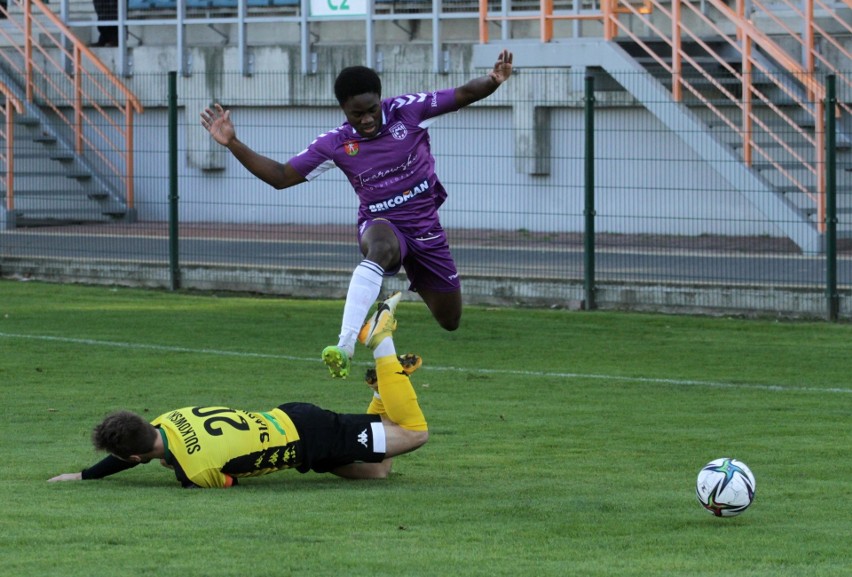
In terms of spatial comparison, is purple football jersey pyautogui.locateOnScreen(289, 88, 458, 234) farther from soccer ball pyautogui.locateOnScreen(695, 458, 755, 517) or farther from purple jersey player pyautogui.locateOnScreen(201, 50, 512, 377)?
soccer ball pyautogui.locateOnScreen(695, 458, 755, 517)

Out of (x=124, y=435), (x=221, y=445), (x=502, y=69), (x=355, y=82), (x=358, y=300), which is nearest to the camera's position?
(x=124, y=435)

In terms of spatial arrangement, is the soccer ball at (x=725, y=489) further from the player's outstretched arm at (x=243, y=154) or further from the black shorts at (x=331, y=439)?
the player's outstretched arm at (x=243, y=154)

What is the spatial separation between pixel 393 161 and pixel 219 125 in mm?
1009

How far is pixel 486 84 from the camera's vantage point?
955cm

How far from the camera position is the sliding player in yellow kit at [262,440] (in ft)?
26.0

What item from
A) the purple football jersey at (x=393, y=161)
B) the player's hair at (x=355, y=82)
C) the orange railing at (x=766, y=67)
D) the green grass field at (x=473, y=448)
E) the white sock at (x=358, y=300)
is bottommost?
the green grass field at (x=473, y=448)

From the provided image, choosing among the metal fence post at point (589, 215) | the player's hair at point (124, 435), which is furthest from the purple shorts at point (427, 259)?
the metal fence post at point (589, 215)

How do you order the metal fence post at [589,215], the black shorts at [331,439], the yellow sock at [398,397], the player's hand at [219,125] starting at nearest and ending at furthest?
1. the black shorts at [331,439]
2. the yellow sock at [398,397]
3. the player's hand at [219,125]
4. the metal fence post at [589,215]

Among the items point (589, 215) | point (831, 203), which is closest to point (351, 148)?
point (831, 203)

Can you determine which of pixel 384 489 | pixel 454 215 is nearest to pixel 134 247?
pixel 454 215

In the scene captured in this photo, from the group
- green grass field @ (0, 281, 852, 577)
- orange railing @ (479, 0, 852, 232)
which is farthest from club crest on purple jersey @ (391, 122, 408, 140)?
orange railing @ (479, 0, 852, 232)

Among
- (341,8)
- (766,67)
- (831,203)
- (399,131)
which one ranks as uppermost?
(341,8)

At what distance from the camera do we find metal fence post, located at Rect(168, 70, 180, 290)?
64.9 feet

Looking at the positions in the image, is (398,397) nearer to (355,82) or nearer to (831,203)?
(355,82)
